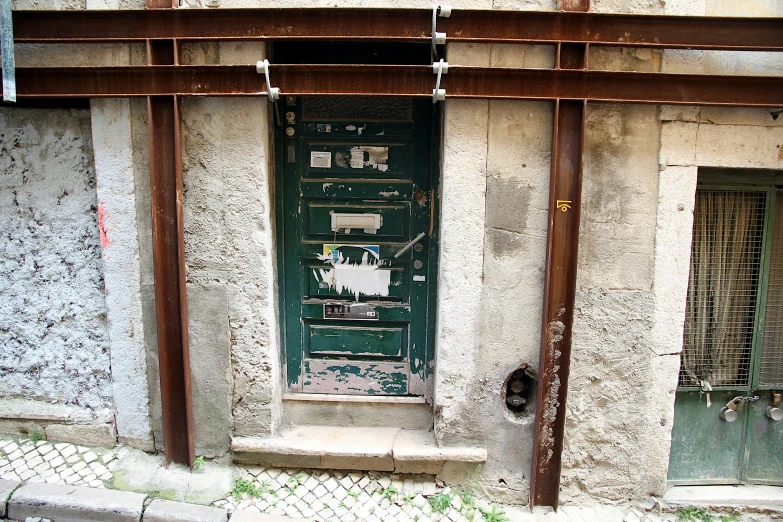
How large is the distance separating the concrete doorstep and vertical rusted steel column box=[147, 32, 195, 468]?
0.96 ft

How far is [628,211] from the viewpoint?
282 cm

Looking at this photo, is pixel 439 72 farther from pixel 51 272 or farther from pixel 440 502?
pixel 51 272

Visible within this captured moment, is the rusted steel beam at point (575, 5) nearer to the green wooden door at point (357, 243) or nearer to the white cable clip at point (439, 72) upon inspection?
the white cable clip at point (439, 72)

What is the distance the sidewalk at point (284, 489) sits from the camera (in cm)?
289

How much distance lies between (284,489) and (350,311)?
1.20 m

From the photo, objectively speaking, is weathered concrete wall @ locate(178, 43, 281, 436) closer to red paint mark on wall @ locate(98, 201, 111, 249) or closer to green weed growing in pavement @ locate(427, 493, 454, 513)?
red paint mark on wall @ locate(98, 201, 111, 249)

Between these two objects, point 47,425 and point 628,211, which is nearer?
point 628,211

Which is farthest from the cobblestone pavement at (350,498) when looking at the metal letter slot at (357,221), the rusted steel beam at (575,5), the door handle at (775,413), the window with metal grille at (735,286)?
the rusted steel beam at (575,5)

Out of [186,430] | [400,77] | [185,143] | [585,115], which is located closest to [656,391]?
[585,115]

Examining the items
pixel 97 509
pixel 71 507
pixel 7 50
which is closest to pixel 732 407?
pixel 97 509

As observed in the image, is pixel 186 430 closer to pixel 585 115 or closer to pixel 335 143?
pixel 335 143

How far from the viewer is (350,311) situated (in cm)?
325

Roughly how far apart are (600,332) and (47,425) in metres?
3.68

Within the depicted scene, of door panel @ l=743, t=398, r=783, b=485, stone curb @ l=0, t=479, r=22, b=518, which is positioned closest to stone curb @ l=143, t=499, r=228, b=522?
stone curb @ l=0, t=479, r=22, b=518
